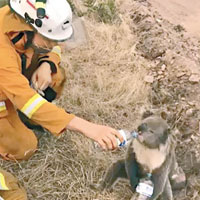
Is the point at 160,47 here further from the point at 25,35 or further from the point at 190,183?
the point at 25,35

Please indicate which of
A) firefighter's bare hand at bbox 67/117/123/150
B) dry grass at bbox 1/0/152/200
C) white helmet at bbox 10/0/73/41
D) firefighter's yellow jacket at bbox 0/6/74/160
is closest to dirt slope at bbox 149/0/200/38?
dry grass at bbox 1/0/152/200

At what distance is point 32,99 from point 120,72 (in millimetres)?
2335

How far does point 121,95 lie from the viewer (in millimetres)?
5156

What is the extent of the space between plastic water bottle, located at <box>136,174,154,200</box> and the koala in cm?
3

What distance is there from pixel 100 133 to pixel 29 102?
480 mm

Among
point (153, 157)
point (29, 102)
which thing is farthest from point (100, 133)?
point (153, 157)

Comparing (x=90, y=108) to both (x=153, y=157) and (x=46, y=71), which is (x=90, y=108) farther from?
(x=153, y=157)

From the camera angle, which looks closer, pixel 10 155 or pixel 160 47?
pixel 10 155

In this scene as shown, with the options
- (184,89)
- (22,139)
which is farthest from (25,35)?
(184,89)

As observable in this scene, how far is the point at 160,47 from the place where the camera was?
5.87 meters

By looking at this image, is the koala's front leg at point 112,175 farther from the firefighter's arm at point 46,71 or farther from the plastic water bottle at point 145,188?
the firefighter's arm at point 46,71

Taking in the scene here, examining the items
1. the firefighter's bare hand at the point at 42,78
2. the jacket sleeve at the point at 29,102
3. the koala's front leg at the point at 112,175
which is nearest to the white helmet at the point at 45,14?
the jacket sleeve at the point at 29,102

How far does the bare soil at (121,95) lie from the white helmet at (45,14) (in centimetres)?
116

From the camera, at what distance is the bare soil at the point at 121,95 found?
4191 millimetres
